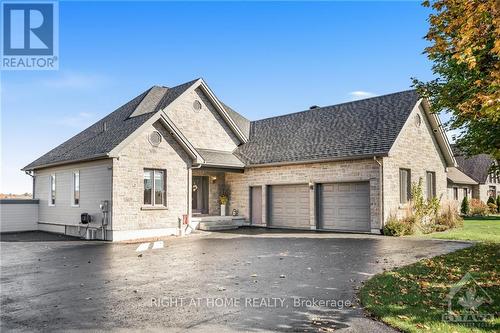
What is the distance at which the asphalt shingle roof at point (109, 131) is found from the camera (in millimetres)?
17641

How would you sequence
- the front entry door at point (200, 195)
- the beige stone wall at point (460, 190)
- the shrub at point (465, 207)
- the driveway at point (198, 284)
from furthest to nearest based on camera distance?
the beige stone wall at point (460, 190) → the shrub at point (465, 207) → the front entry door at point (200, 195) → the driveway at point (198, 284)

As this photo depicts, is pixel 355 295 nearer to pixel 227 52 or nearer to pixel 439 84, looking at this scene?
pixel 439 84

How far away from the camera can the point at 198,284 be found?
834 cm

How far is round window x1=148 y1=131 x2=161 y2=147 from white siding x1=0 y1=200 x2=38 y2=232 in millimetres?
9783

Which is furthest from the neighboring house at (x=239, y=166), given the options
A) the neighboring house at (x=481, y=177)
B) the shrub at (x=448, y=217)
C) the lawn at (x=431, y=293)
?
the neighboring house at (x=481, y=177)

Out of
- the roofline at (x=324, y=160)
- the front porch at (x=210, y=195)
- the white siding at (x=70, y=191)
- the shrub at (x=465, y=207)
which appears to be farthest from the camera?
the shrub at (x=465, y=207)

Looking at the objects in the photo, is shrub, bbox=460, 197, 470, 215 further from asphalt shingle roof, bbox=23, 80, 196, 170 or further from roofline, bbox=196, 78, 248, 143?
asphalt shingle roof, bbox=23, 80, 196, 170

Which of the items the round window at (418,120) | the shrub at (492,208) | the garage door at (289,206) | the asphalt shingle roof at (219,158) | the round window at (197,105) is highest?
the round window at (197,105)

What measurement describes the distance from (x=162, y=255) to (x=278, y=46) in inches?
397

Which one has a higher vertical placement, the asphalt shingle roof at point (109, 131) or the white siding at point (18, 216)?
the asphalt shingle roof at point (109, 131)

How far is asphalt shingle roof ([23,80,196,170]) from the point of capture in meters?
17.6

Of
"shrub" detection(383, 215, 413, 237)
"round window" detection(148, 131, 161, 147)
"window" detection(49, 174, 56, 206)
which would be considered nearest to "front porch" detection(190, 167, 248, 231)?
"round window" detection(148, 131, 161, 147)

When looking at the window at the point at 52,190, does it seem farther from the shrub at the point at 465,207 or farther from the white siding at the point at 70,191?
the shrub at the point at 465,207

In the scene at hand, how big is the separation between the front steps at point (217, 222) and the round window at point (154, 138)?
498 centimetres
